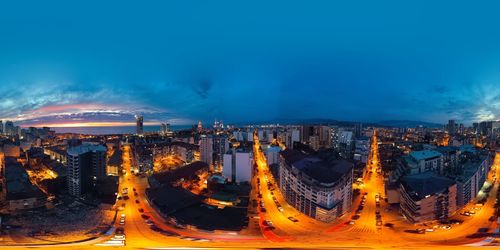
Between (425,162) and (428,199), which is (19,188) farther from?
(425,162)

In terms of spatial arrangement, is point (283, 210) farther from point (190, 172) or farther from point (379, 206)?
point (190, 172)

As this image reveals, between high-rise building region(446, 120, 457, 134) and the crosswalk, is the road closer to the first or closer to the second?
the crosswalk

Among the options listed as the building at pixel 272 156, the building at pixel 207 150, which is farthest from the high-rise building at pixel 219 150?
the building at pixel 272 156

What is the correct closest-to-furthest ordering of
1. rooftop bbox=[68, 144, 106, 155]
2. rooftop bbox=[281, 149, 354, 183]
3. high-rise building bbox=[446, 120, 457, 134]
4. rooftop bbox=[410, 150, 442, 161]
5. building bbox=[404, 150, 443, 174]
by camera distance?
rooftop bbox=[281, 149, 354, 183]
rooftop bbox=[68, 144, 106, 155]
building bbox=[404, 150, 443, 174]
rooftop bbox=[410, 150, 442, 161]
high-rise building bbox=[446, 120, 457, 134]

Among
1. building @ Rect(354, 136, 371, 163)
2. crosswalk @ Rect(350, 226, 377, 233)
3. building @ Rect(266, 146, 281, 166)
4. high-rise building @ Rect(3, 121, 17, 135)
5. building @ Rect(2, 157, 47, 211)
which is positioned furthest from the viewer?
high-rise building @ Rect(3, 121, 17, 135)

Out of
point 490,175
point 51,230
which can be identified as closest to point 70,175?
point 51,230

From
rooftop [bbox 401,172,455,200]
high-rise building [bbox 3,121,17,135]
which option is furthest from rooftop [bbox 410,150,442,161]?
high-rise building [bbox 3,121,17,135]
